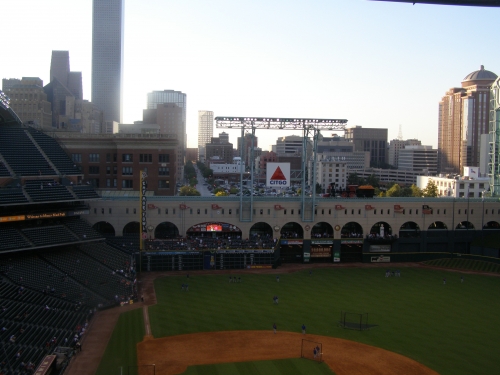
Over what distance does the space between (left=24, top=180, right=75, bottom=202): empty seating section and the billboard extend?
1004 inches

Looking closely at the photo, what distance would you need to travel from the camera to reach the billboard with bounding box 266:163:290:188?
69.5 metres

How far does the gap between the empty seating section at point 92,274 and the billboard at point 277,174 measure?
23.9m

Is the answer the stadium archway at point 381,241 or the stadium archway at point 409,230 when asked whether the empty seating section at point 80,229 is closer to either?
the stadium archway at point 381,241

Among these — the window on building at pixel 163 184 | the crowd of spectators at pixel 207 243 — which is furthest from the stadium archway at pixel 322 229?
the window on building at pixel 163 184

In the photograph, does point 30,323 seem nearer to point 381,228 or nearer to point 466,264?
point 381,228

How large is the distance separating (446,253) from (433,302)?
24.7m

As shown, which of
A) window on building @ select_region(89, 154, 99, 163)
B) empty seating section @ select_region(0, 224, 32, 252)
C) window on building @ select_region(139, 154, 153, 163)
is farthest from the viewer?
window on building @ select_region(89, 154, 99, 163)

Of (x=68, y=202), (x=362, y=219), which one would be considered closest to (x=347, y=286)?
(x=362, y=219)

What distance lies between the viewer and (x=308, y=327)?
4344 cm

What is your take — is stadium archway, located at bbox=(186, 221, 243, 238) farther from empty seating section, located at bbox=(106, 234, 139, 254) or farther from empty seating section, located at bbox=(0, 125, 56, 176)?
empty seating section, located at bbox=(0, 125, 56, 176)

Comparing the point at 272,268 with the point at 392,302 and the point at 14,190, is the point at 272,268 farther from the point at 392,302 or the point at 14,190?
the point at 14,190

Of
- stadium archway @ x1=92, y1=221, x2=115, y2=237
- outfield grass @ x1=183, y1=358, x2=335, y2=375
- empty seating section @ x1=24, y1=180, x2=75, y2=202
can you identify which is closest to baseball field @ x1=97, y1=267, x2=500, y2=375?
outfield grass @ x1=183, y1=358, x2=335, y2=375

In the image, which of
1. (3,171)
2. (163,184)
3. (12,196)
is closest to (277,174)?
(163,184)

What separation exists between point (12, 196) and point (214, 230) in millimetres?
27157
